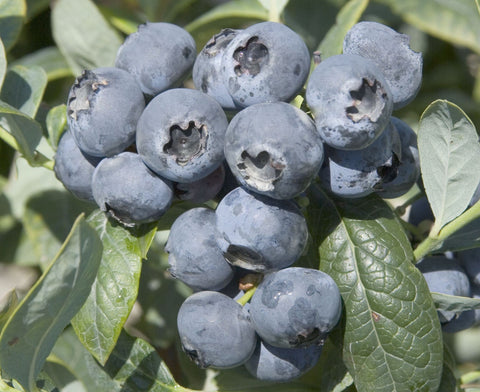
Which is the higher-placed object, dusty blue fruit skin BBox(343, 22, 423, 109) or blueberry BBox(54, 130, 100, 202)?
dusty blue fruit skin BBox(343, 22, 423, 109)

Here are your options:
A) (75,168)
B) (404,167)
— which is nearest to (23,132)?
(75,168)

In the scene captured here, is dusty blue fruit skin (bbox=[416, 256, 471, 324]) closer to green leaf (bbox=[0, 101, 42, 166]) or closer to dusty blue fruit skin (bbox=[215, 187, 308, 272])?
dusty blue fruit skin (bbox=[215, 187, 308, 272])

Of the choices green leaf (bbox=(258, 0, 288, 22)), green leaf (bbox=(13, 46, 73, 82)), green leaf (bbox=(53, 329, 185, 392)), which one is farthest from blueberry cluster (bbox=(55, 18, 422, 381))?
green leaf (bbox=(13, 46, 73, 82))

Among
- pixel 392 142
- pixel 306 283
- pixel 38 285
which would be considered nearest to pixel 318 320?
pixel 306 283

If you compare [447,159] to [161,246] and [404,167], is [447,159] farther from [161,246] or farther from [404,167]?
[161,246]

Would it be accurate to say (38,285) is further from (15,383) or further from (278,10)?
(278,10)
